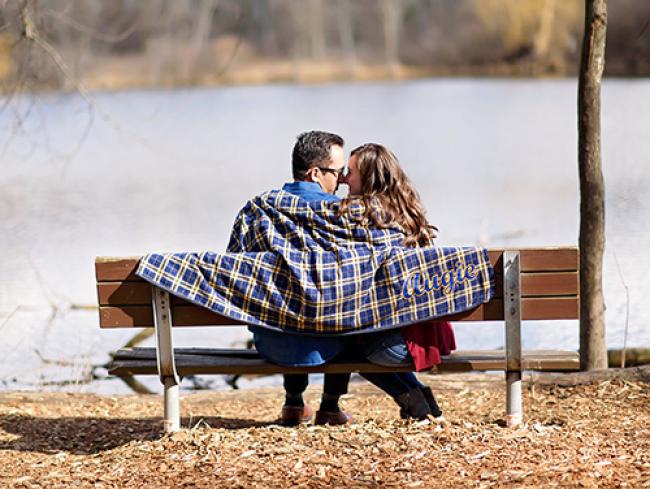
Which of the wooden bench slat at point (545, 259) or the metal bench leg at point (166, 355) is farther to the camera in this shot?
the metal bench leg at point (166, 355)

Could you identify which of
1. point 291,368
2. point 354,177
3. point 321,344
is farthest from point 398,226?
point 291,368

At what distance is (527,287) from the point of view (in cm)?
425

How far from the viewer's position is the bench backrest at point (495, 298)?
4.22 meters

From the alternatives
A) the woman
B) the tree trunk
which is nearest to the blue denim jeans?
the woman

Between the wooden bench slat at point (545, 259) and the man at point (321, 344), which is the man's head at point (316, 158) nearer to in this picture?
the man at point (321, 344)

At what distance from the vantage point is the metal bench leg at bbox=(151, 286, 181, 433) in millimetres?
4309

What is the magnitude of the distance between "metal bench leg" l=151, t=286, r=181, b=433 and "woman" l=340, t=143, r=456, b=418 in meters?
0.72

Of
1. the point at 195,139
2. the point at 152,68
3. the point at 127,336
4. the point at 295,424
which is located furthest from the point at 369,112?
the point at 295,424

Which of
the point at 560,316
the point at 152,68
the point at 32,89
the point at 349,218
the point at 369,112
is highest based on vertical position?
the point at 152,68

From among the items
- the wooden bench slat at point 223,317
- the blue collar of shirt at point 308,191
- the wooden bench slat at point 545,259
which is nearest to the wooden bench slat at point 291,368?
the wooden bench slat at point 223,317

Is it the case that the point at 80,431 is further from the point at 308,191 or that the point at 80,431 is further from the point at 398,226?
the point at 398,226

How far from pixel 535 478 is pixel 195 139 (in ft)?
55.1

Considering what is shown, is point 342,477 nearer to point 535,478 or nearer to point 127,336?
point 535,478

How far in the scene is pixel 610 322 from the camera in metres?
8.66
